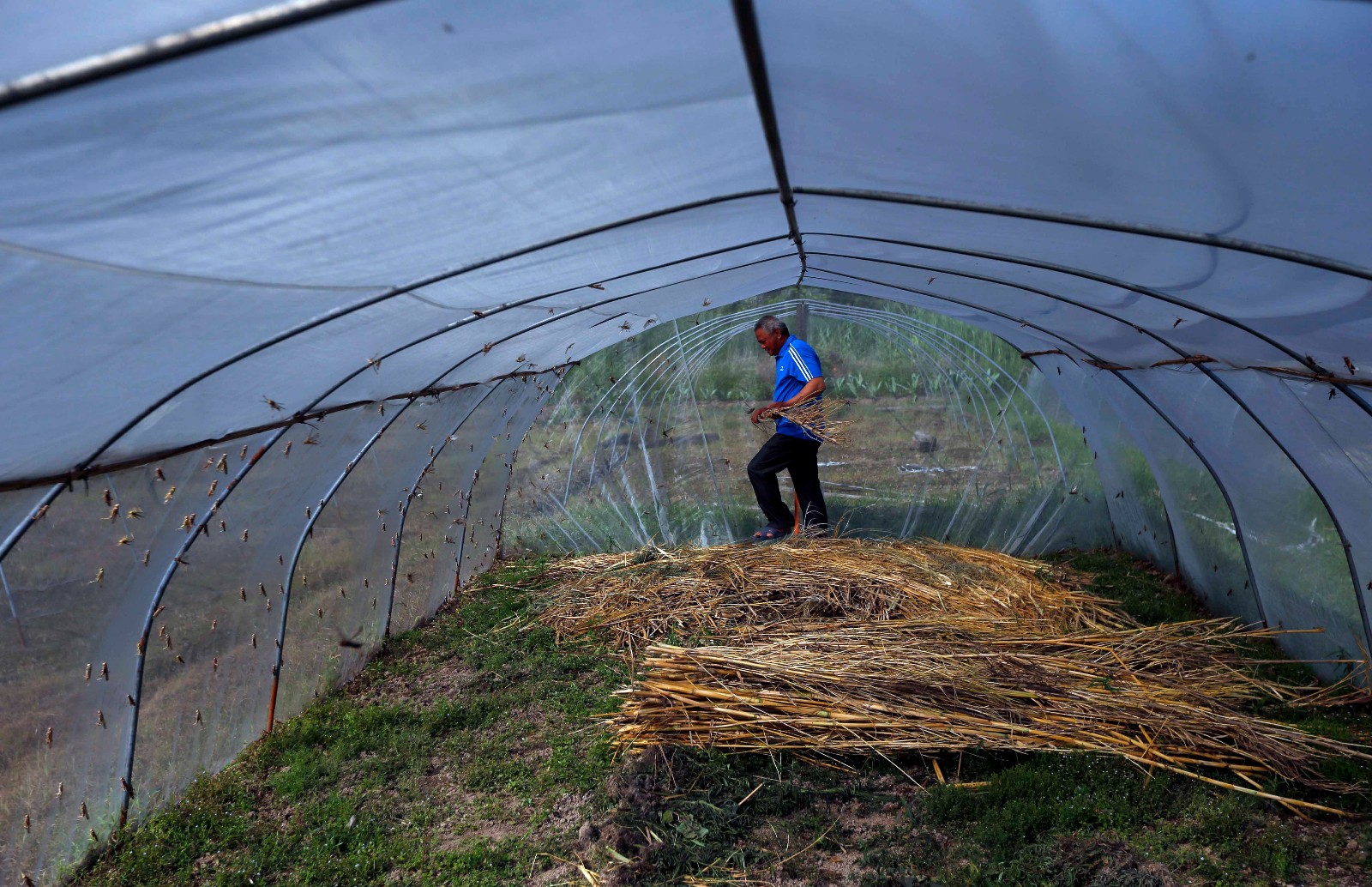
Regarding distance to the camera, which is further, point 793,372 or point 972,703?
point 793,372

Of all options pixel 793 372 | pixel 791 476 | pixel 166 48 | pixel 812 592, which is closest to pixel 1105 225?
pixel 166 48

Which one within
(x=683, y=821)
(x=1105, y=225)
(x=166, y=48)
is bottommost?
(x=683, y=821)

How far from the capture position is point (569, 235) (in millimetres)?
3254

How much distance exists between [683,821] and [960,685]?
1435 millimetres

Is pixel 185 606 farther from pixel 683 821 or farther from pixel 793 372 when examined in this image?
pixel 793 372

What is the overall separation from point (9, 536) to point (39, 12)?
2255 millimetres

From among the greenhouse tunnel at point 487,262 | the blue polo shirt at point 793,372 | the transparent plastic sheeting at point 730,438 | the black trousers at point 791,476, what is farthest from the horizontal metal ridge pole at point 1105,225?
the transparent plastic sheeting at point 730,438

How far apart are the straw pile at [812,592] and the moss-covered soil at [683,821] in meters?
1.23

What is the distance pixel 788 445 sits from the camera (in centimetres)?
686

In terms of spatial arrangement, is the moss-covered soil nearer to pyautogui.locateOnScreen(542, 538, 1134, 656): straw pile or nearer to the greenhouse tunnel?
the greenhouse tunnel

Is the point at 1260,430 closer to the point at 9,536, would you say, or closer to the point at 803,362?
the point at 803,362

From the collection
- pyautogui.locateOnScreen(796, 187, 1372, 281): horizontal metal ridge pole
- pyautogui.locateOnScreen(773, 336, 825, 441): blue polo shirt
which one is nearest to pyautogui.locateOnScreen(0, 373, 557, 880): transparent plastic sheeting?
pyautogui.locateOnScreen(773, 336, 825, 441): blue polo shirt

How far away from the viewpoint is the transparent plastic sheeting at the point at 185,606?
10.4 ft

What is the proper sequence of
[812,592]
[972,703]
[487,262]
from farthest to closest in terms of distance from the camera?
1. [812,592]
2. [972,703]
3. [487,262]
